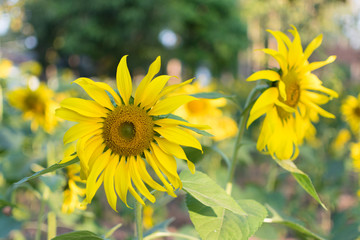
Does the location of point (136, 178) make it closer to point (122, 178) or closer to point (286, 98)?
point (122, 178)

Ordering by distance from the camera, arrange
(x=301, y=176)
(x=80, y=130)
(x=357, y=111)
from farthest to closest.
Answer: (x=357, y=111) → (x=301, y=176) → (x=80, y=130)

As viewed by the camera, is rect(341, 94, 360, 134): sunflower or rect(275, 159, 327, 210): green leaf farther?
rect(341, 94, 360, 134): sunflower

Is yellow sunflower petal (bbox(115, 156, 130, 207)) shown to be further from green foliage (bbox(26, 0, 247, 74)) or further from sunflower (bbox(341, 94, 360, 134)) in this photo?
green foliage (bbox(26, 0, 247, 74))

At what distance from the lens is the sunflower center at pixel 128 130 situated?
0.63 m

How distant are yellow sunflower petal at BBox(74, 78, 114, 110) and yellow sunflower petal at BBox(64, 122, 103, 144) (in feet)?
0.13

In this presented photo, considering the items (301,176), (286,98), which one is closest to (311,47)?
(286,98)

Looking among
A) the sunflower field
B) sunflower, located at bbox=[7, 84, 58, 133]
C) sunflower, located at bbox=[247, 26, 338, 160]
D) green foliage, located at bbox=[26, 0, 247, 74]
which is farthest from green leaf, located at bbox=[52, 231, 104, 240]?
green foliage, located at bbox=[26, 0, 247, 74]

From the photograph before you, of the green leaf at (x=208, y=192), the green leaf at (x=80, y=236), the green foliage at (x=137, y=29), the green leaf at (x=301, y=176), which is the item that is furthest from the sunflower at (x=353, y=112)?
the green foliage at (x=137, y=29)

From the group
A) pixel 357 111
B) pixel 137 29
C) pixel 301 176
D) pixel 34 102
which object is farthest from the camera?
pixel 137 29

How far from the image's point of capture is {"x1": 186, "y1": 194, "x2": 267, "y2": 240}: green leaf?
64 centimetres

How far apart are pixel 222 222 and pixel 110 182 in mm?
215

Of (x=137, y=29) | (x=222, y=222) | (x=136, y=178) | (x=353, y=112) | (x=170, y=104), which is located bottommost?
(x=353, y=112)

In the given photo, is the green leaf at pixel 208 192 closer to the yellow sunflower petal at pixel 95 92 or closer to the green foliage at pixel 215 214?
the green foliage at pixel 215 214

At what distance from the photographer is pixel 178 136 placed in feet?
1.99
